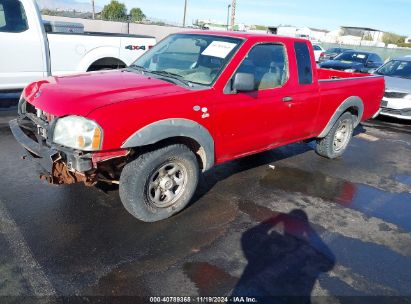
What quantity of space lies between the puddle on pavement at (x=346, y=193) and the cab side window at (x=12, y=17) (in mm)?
4989

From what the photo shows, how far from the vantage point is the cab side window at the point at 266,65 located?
14.2ft

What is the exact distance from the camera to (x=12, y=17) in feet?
21.9

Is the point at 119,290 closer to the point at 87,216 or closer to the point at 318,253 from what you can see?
the point at 87,216

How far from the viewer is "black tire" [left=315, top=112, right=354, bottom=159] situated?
602 cm

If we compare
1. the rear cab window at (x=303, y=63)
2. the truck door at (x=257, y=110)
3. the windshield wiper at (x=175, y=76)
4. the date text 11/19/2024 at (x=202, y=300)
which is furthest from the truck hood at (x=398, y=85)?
the date text 11/19/2024 at (x=202, y=300)

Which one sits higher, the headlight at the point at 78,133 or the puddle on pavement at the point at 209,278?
the headlight at the point at 78,133

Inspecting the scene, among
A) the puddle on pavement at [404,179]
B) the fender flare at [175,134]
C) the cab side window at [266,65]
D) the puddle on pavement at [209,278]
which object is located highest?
the cab side window at [266,65]

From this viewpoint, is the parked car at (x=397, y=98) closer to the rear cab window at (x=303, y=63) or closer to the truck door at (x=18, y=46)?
the rear cab window at (x=303, y=63)

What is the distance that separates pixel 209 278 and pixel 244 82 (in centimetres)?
192

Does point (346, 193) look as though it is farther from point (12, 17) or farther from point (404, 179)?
point (12, 17)

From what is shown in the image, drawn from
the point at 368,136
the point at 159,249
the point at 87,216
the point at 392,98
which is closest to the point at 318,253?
the point at 159,249

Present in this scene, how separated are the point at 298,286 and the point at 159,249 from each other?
123 cm

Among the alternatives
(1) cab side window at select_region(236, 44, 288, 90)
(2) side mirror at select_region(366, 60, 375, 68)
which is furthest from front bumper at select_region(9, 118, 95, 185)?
(2) side mirror at select_region(366, 60, 375, 68)

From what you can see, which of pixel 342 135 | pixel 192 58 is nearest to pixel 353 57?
pixel 342 135
